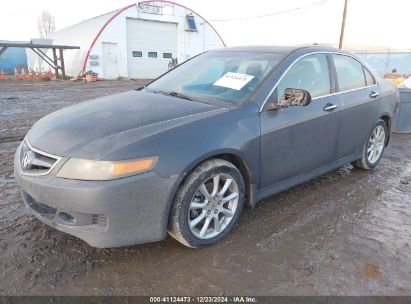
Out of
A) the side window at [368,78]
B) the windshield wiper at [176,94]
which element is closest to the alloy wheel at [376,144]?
the side window at [368,78]

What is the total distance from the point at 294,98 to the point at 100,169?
1781 mm

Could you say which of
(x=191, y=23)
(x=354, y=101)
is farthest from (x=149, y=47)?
(x=354, y=101)

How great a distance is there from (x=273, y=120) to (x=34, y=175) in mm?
1998

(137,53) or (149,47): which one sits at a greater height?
(149,47)

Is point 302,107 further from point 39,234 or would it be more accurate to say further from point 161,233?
point 39,234

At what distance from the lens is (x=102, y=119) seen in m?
2.90

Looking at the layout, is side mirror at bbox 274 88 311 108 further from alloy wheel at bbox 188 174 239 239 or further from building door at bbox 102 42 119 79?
building door at bbox 102 42 119 79

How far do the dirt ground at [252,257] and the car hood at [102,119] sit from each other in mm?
833

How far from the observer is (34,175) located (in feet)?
8.48

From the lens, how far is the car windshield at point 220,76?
334 centimetres

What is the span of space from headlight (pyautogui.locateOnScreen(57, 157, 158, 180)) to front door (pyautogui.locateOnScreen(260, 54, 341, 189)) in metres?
1.20

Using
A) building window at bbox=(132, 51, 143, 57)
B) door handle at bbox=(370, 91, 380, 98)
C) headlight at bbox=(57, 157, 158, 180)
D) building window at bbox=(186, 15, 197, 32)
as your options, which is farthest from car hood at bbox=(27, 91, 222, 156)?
building window at bbox=(186, 15, 197, 32)

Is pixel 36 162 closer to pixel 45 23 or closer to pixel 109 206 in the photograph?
pixel 109 206

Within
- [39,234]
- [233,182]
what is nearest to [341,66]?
[233,182]
